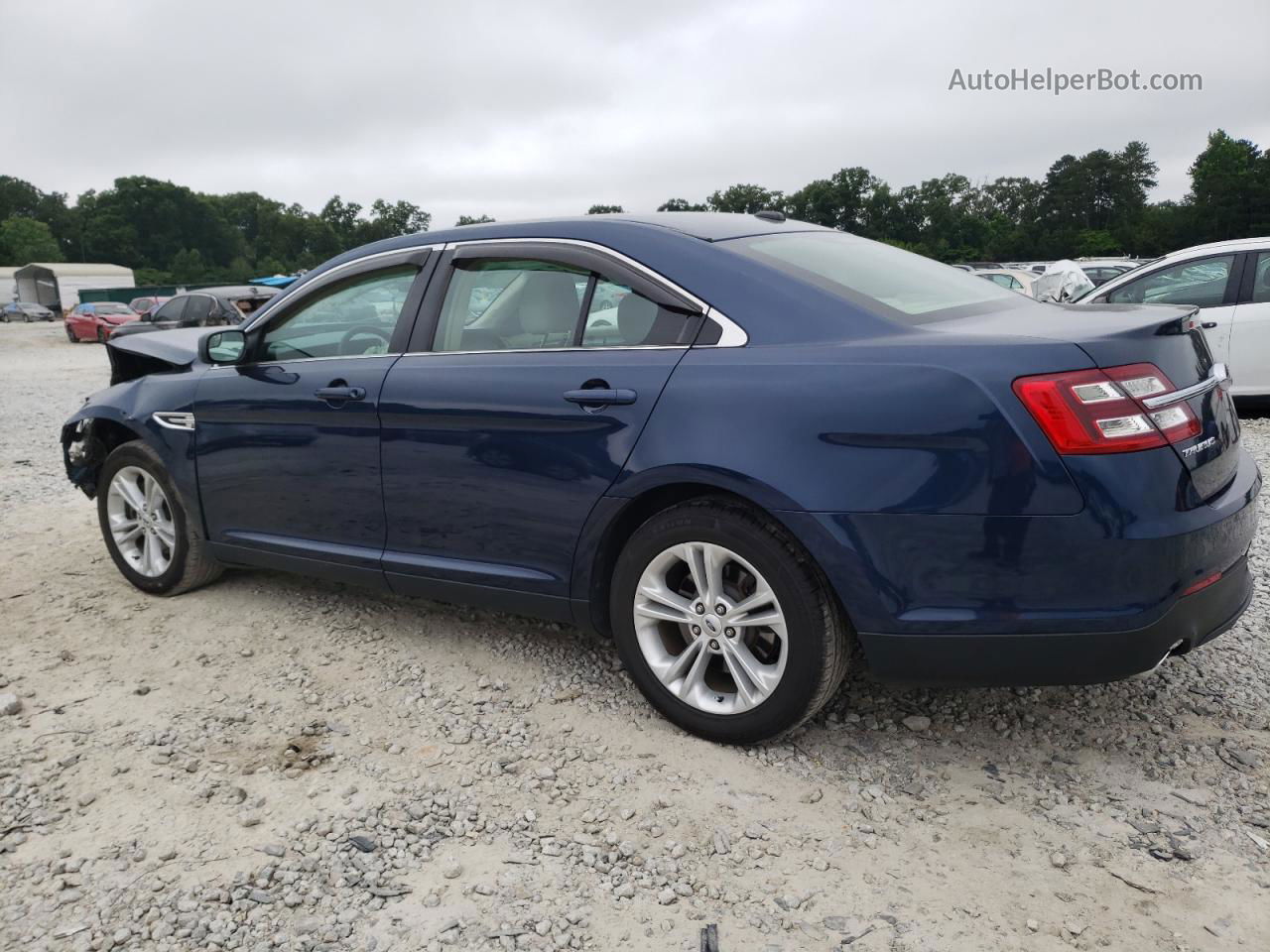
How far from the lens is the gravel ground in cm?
235

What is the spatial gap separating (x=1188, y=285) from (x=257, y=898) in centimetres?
882

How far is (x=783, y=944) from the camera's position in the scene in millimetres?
2248

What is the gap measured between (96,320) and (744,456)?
3430cm

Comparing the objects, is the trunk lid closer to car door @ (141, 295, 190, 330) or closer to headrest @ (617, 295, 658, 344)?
headrest @ (617, 295, 658, 344)

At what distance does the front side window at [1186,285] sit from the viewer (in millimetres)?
8484

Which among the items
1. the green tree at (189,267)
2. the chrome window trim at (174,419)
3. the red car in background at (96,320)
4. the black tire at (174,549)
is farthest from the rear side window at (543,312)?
the green tree at (189,267)

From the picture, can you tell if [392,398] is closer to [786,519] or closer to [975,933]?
[786,519]

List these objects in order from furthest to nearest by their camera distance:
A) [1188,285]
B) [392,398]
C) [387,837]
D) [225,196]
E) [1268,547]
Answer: [225,196]
[1188,285]
[1268,547]
[392,398]
[387,837]

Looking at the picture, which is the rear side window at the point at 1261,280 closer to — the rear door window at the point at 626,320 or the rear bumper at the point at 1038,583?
the rear bumper at the point at 1038,583

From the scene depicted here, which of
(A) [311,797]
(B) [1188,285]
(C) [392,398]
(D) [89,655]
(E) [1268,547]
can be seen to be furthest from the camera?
(B) [1188,285]

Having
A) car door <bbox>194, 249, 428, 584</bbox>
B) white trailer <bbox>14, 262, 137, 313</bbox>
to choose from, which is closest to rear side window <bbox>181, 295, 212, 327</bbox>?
car door <bbox>194, 249, 428, 584</bbox>

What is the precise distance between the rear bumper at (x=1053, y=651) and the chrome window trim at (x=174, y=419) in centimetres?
309

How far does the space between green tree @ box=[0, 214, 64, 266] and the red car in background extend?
2949 inches

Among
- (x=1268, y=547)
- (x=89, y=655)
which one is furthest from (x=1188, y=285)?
(x=89, y=655)
